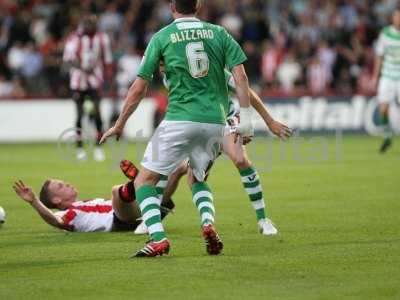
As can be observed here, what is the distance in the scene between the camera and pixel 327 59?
91.9ft

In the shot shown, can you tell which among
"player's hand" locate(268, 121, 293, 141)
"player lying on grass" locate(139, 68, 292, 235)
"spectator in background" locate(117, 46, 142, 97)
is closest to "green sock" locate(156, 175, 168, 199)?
"player lying on grass" locate(139, 68, 292, 235)

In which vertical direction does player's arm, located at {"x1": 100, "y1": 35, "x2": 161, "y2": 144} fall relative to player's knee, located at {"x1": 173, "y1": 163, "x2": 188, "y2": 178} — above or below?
above

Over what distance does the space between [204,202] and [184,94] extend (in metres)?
1.08

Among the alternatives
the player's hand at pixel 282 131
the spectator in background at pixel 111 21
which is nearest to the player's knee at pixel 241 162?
the player's hand at pixel 282 131

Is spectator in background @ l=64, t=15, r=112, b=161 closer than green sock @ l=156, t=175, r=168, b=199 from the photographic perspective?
No

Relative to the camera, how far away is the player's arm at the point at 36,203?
9.23 metres

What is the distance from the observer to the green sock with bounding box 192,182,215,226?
880 cm

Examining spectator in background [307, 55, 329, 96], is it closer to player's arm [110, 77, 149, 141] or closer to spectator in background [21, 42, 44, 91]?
spectator in background [21, 42, 44, 91]

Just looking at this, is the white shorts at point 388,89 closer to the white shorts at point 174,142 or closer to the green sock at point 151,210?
the white shorts at point 174,142

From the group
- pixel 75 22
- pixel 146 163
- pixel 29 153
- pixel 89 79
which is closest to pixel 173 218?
pixel 146 163

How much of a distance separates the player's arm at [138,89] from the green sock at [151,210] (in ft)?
1.85

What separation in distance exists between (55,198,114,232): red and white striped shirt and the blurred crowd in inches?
648

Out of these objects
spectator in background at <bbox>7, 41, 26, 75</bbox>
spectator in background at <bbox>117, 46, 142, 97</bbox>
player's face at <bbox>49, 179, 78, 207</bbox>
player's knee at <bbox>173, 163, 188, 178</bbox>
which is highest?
player's knee at <bbox>173, 163, 188, 178</bbox>

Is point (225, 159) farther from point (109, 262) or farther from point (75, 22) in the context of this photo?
point (109, 262)
